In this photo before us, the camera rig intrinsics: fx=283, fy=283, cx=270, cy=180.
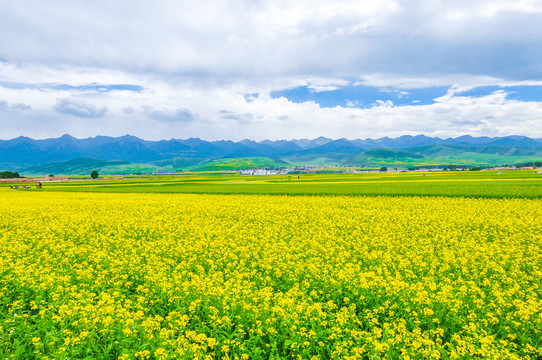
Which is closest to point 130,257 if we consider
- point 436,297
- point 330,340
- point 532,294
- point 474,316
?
point 330,340

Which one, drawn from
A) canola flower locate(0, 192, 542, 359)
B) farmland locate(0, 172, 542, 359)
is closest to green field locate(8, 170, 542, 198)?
farmland locate(0, 172, 542, 359)

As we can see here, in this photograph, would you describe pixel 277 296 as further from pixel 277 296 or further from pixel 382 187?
pixel 382 187

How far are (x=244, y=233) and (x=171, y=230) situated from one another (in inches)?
212

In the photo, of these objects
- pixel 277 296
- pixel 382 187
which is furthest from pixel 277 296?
pixel 382 187

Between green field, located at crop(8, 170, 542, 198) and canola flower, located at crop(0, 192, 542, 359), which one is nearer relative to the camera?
canola flower, located at crop(0, 192, 542, 359)

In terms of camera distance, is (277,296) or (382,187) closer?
(277,296)

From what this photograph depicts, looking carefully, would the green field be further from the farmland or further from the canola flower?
the canola flower

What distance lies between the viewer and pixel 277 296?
9258 millimetres

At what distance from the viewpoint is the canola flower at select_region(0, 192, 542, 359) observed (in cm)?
682

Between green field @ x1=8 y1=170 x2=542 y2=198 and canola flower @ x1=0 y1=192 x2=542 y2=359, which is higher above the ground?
green field @ x1=8 y1=170 x2=542 y2=198

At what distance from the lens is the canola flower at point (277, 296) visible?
6.82 meters

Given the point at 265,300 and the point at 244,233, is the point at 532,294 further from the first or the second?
the point at 244,233

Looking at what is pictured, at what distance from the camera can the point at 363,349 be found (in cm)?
637

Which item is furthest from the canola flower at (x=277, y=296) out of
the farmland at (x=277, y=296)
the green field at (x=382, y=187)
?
the green field at (x=382, y=187)
